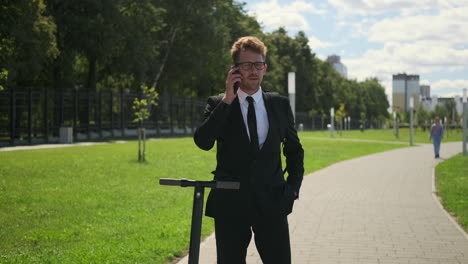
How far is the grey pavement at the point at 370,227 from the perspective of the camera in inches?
257

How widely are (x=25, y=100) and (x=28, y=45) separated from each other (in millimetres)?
2792

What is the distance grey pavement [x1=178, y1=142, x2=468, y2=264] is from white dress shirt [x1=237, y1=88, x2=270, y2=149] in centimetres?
304

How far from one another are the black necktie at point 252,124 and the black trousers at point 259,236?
1.32 ft

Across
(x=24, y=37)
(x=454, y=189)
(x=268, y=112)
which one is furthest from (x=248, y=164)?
(x=24, y=37)

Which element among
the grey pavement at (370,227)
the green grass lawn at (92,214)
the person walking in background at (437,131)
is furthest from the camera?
the person walking in background at (437,131)

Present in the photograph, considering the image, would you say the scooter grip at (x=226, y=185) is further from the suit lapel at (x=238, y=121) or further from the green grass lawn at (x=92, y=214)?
the green grass lawn at (x=92, y=214)

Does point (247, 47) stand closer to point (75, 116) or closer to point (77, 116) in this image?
point (75, 116)

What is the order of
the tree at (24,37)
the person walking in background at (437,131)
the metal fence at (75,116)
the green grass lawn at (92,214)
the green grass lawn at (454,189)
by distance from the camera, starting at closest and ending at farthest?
the green grass lawn at (92,214) < the green grass lawn at (454,189) < the person walking in background at (437,131) < the tree at (24,37) < the metal fence at (75,116)

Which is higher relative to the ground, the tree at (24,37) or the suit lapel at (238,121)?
the tree at (24,37)

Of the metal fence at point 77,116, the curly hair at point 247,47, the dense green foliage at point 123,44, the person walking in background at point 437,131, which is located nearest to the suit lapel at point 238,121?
the curly hair at point 247,47

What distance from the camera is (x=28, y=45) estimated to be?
28.6 meters

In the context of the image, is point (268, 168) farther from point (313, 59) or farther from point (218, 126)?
point (313, 59)

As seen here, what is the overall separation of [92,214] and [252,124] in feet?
21.2

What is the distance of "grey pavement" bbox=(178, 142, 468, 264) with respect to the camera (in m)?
6.52
